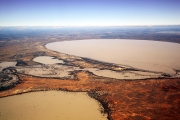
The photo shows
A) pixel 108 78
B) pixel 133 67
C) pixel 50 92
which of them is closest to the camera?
pixel 50 92

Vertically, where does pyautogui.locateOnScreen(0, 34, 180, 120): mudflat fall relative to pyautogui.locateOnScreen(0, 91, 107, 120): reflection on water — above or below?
above

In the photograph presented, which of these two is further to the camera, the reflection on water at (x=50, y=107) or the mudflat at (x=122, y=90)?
the mudflat at (x=122, y=90)

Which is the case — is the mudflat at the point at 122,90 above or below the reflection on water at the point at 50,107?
above

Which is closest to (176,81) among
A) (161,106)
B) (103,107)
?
(161,106)

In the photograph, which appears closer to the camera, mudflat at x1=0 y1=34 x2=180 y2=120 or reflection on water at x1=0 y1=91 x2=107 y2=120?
reflection on water at x1=0 y1=91 x2=107 y2=120

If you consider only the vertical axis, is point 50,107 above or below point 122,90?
below

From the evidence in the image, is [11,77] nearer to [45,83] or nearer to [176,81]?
[45,83]

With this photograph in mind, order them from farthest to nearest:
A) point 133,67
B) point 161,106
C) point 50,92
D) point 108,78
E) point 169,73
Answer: point 133,67 → point 169,73 → point 108,78 → point 50,92 → point 161,106

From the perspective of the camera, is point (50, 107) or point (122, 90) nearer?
point (50, 107)
